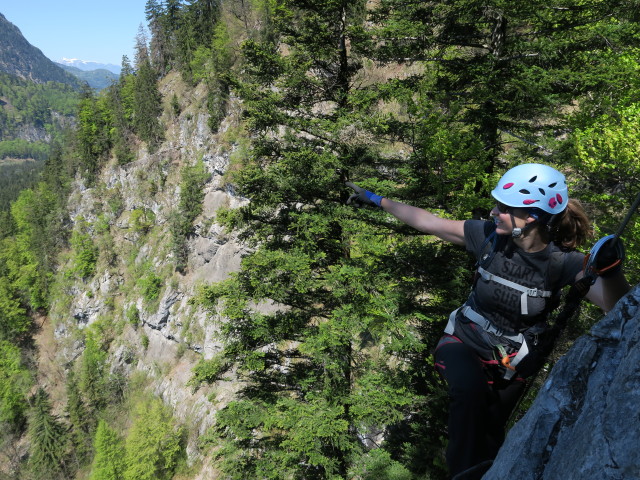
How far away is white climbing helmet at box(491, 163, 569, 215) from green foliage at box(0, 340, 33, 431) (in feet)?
193

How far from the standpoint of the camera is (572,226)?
2.67 metres

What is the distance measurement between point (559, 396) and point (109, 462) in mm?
39124

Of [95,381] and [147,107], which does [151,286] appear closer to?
[95,381]

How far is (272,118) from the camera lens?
7160 millimetres

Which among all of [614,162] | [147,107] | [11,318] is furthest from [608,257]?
[11,318]

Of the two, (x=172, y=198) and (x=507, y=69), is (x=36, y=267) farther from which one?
(x=507, y=69)

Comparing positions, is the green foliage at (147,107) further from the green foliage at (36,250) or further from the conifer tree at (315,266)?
the conifer tree at (315,266)

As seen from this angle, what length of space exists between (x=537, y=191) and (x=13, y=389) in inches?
2371

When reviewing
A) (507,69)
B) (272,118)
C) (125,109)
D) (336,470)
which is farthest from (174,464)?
(125,109)

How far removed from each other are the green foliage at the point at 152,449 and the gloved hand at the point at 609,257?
3481 centimetres

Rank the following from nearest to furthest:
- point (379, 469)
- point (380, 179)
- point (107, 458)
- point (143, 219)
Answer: point (379, 469) < point (380, 179) < point (107, 458) < point (143, 219)

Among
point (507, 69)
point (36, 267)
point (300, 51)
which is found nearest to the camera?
point (507, 69)

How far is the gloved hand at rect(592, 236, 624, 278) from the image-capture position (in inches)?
82.7

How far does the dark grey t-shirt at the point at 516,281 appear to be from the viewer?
260 centimetres
